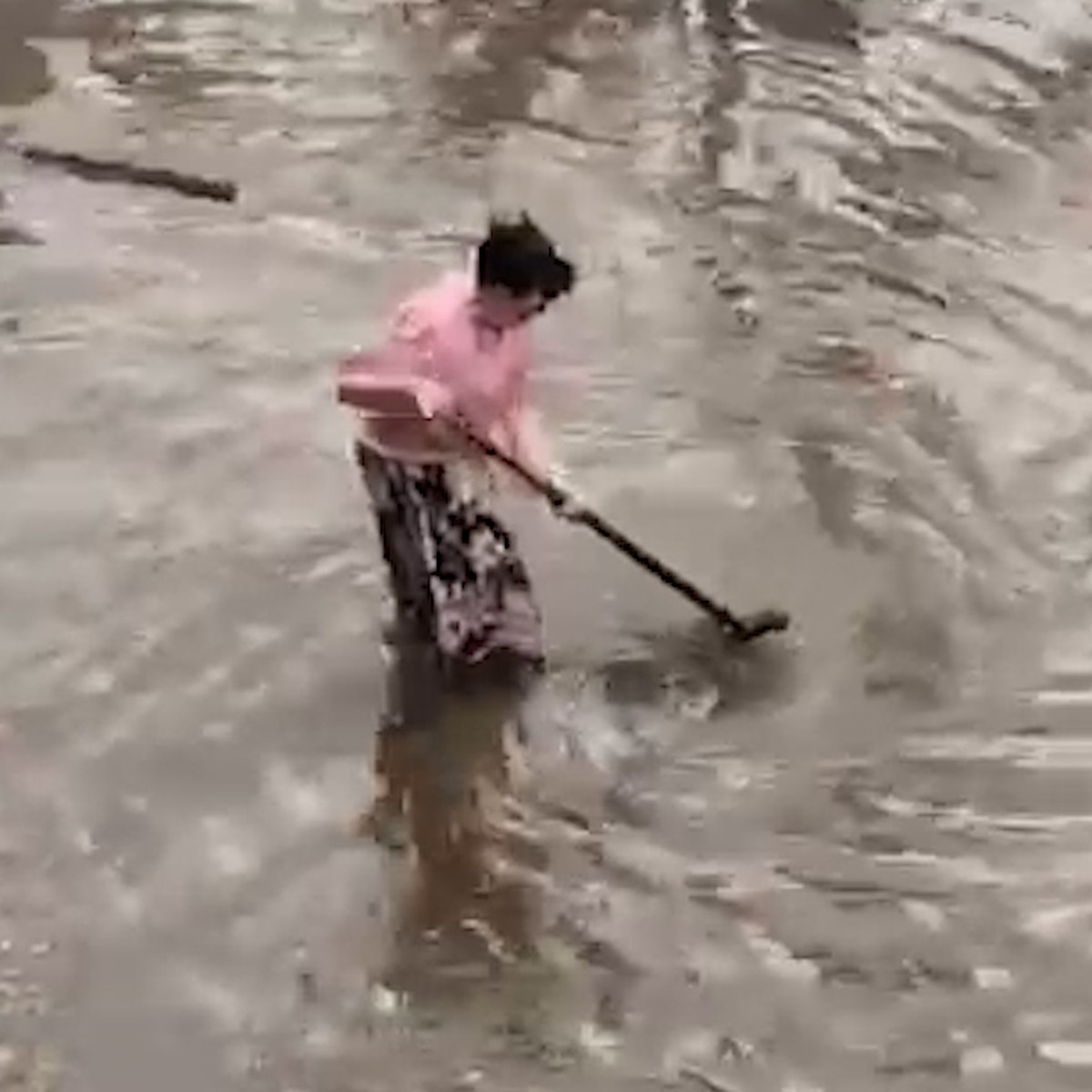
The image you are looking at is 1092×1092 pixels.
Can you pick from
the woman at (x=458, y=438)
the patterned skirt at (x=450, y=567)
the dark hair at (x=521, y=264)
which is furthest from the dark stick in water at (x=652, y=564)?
the dark hair at (x=521, y=264)

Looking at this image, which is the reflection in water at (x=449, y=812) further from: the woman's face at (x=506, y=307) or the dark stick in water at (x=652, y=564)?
the woman's face at (x=506, y=307)

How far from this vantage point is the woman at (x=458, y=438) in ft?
20.5

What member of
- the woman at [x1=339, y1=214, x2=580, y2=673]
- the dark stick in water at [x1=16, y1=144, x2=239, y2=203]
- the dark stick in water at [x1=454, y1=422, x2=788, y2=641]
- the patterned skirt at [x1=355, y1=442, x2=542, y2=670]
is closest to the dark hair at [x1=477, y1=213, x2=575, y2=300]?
the woman at [x1=339, y1=214, x2=580, y2=673]

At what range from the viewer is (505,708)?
275 inches

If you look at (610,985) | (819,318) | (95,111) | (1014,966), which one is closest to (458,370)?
(610,985)

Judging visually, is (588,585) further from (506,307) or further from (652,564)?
(506,307)

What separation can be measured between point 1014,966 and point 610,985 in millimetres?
954

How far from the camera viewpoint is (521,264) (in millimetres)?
6129

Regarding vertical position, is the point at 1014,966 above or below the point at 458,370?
below

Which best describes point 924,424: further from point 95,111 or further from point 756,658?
point 95,111

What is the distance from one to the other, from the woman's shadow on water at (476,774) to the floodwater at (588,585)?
15 millimetres

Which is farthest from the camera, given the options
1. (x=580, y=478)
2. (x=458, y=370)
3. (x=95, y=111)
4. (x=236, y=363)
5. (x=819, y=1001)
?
(x=95, y=111)

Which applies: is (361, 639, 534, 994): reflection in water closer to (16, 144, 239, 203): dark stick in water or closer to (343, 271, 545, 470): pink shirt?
(343, 271, 545, 470): pink shirt

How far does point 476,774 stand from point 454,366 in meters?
1.10
